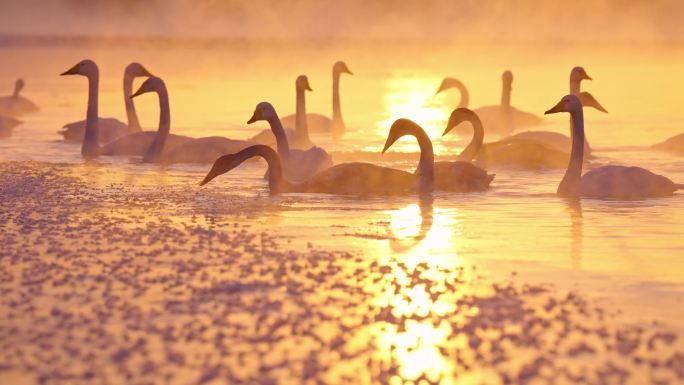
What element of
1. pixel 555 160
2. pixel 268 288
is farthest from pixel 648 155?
pixel 268 288

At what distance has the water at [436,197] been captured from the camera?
10430 millimetres

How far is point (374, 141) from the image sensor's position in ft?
70.8

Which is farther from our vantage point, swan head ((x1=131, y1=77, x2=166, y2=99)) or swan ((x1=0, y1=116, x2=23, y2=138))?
swan ((x1=0, y1=116, x2=23, y2=138))

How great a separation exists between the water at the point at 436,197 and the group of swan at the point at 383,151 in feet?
0.71

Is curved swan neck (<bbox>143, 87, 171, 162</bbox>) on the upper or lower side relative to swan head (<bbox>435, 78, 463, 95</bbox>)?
lower

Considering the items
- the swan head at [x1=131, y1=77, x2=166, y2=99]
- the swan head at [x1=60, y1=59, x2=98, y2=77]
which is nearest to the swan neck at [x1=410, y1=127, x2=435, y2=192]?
the swan head at [x1=131, y1=77, x2=166, y2=99]

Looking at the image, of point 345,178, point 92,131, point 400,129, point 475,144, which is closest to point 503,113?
point 475,144

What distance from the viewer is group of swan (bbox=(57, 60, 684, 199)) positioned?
563 inches

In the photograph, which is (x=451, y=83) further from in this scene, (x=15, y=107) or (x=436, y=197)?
(x=436, y=197)

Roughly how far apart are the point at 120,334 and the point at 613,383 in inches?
111

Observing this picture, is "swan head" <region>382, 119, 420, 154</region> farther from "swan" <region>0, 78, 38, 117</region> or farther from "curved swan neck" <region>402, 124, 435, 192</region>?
"swan" <region>0, 78, 38, 117</region>

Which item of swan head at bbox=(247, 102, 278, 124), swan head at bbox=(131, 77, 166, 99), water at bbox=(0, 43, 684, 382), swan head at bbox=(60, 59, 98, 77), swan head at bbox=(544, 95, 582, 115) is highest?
swan head at bbox=(60, 59, 98, 77)

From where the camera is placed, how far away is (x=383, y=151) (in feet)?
46.3

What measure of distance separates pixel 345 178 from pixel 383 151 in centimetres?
52
